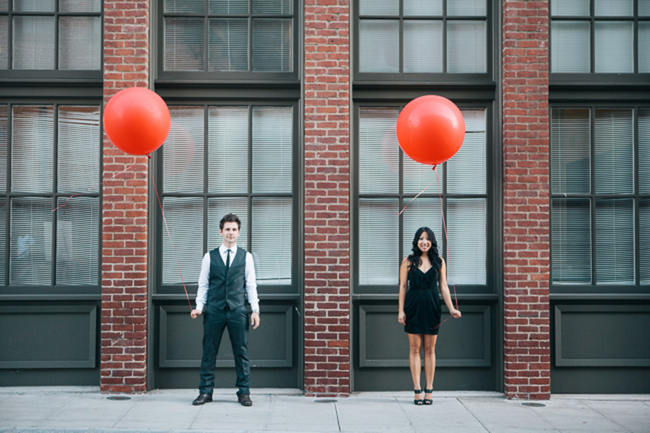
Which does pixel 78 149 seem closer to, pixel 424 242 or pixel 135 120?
pixel 135 120

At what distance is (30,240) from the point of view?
672cm

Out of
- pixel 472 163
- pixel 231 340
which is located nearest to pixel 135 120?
pixel 231 340

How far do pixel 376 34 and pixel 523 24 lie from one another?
1.60m

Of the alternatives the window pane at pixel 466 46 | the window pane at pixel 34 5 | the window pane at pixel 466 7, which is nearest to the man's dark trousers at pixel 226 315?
the window pane at pixel 466 46

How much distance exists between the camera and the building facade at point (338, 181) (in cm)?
643

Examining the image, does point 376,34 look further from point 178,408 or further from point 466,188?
point 178,408

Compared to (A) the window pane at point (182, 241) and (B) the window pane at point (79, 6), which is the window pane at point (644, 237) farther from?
(B) the window pane at point (79, 6)

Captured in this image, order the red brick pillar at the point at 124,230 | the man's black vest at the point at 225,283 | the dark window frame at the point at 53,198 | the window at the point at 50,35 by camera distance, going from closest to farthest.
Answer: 1. the man's black vest at the point at 225,283
2. the red brick pillar at the point at 124,230
3. the dark window frame at the point at 53,198
4. the window at the point at 50,35

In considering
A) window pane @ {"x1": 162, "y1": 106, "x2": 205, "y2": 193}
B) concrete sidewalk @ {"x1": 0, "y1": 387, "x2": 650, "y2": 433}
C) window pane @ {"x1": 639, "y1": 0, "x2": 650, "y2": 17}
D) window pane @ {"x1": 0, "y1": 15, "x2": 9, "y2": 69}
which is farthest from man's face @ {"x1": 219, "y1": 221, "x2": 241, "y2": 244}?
window pane @ {"x1": 639, "y1": 0, "x2": 650, "y2": 17}

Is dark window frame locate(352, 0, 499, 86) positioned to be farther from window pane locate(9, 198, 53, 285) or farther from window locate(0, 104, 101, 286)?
window pane locate(9, 198, 53, 285)

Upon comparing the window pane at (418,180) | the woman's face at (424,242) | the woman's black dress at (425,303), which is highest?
the window pane at (418,180)

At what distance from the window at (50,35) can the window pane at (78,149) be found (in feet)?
1.74

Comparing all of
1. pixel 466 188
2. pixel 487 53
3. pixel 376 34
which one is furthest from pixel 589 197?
pixel 376 34

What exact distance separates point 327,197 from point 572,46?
3.32m
